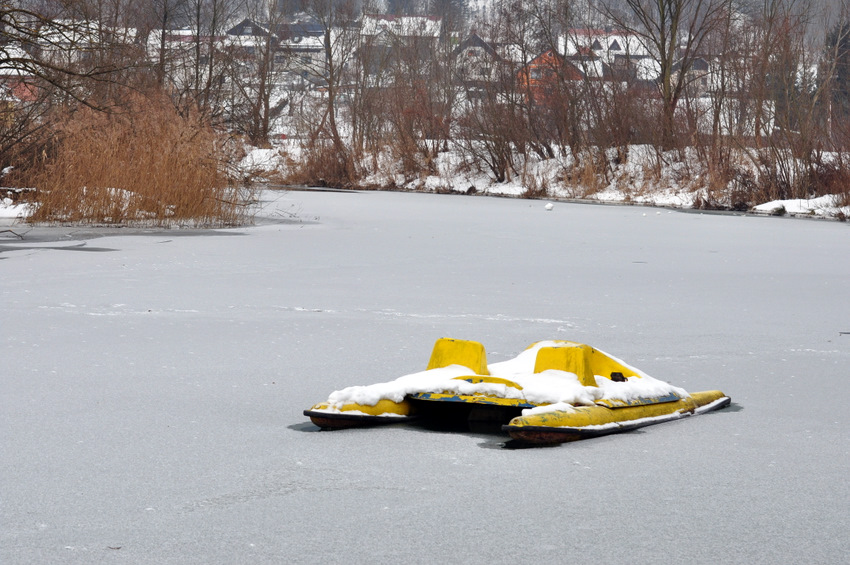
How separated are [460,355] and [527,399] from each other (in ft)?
1.28

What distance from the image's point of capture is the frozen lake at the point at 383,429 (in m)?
2.62

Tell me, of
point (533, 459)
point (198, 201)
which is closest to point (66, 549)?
point (533, 459)

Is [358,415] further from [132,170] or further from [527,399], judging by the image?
[132,170]

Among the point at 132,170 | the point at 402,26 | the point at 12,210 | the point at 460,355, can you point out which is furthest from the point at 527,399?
the point at 402,26

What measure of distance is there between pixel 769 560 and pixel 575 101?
2580cm

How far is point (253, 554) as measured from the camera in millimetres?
2465

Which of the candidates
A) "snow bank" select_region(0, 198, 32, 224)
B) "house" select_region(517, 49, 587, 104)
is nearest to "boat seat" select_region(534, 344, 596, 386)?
"snow bank" select_region(0, 198, 32, 224)

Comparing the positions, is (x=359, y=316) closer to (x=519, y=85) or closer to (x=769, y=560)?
(x=769, y=560)

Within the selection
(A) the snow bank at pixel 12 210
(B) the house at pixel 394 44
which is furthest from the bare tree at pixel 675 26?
(A) the snow bank at pixel 12 210

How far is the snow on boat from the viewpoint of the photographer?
362cm

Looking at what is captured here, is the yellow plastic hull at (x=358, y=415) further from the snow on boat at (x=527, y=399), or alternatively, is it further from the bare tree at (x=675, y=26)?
the bare tree at (x=675, y=26)

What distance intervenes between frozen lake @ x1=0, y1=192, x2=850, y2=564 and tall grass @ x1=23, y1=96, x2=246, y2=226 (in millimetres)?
3709

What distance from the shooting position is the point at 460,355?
405cm

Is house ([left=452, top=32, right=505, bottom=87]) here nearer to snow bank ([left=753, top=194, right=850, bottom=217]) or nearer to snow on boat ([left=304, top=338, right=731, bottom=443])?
snow bank ([left=753, top=194, right=850, bottom=217])
